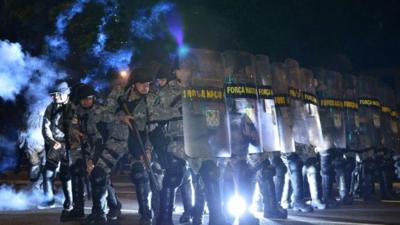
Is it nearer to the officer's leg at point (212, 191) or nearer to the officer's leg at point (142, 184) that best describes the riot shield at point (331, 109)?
the officer's leg at point (212, 191)

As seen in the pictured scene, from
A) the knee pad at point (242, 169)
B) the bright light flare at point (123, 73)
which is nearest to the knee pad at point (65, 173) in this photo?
the knee pad at point (242, 169)

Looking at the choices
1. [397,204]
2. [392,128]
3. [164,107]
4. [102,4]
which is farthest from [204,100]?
[102,4]

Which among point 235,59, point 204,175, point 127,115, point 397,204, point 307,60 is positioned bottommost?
point 397,204

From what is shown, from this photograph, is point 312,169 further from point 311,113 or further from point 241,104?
point 241,104

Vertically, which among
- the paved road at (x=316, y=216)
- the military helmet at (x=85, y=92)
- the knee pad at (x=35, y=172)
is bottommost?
the paved road at (x=316, y=216)

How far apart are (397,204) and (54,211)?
265 inches

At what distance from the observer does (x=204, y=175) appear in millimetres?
7902

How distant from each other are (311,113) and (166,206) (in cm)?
399

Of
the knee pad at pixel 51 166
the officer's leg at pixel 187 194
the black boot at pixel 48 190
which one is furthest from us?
the black boot at pixel 48 190

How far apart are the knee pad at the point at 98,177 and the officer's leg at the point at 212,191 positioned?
140cm

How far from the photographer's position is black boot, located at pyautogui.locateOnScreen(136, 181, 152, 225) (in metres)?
7.86

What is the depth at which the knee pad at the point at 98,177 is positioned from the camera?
7.92 metres

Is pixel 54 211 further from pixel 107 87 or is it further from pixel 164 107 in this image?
pixel 107 87

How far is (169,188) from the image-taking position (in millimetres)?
7508
